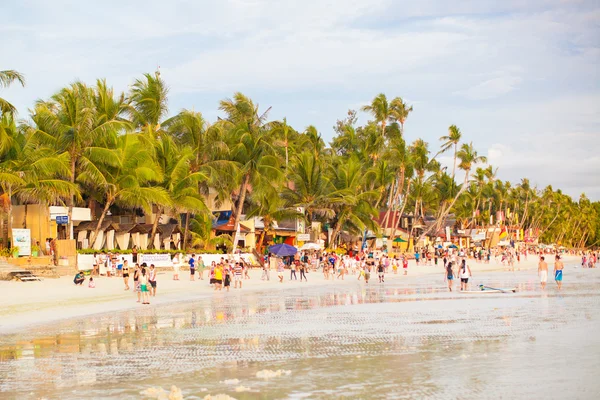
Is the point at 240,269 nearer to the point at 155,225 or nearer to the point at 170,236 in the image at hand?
the point at 155,225

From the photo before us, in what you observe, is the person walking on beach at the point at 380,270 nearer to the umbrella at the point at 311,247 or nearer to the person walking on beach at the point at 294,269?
the person walking on beach at the point at 294,269

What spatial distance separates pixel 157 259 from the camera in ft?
126

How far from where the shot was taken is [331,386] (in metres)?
10.1

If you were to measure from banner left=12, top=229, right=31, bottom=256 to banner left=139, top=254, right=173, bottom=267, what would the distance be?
6.79m

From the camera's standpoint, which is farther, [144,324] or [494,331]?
[144,324]

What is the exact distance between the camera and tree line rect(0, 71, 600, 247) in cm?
3444

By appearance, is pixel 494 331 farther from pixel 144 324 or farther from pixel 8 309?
pixel 8 309

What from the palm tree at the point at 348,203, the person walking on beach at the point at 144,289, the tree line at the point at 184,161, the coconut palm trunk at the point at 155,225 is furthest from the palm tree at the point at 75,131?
the palm tree at the point at 348,203

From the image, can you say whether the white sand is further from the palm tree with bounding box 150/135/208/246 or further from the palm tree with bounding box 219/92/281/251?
the palm tree with bounding box 219/92/281/251

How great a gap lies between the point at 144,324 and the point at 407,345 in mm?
7937

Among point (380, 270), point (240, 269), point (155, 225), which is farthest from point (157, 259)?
point (380, 270)

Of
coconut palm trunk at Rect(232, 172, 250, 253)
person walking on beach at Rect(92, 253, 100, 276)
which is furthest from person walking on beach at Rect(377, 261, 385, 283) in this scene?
person walking on beach at Rect(92, 253, 100, 276)

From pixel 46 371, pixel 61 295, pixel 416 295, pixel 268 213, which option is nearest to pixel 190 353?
pixel 46 371

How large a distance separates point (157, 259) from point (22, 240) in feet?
27.9
